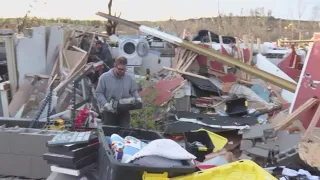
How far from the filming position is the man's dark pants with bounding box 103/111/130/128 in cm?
569

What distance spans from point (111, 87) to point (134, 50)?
4.63 meters

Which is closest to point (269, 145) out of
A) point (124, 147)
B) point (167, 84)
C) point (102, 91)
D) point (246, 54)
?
point (102, 91)

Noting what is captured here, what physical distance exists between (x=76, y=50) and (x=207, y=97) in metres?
3.19

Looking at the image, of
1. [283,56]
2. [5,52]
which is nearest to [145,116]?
[5,52]

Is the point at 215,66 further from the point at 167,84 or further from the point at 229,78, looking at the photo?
the point at 167,84

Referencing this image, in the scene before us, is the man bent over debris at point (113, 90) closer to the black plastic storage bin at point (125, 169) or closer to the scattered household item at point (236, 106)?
the black plastic storage bin at point (125, 169)

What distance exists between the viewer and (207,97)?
29.9 ft

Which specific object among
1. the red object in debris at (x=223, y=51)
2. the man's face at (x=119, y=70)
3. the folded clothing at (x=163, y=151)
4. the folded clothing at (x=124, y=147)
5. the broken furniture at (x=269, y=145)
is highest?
the man's face at (x=119, y=70)

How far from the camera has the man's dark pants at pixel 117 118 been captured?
5.69 metres

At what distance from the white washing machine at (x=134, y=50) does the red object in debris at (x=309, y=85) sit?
4.56 m

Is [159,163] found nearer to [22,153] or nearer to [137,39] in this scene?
[22,153]

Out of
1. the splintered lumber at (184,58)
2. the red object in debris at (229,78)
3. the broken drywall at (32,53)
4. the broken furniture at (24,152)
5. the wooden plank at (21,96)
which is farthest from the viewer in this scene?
the splintered lumber at (184,58)

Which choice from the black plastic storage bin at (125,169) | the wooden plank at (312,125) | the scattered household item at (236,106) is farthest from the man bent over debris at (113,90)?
Answer: the scattered household item at (236,106)

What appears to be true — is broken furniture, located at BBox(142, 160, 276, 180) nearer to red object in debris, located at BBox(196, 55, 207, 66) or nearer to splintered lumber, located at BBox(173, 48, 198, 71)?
splintered lumber, located at BBox(173, 48, 198, 71)
